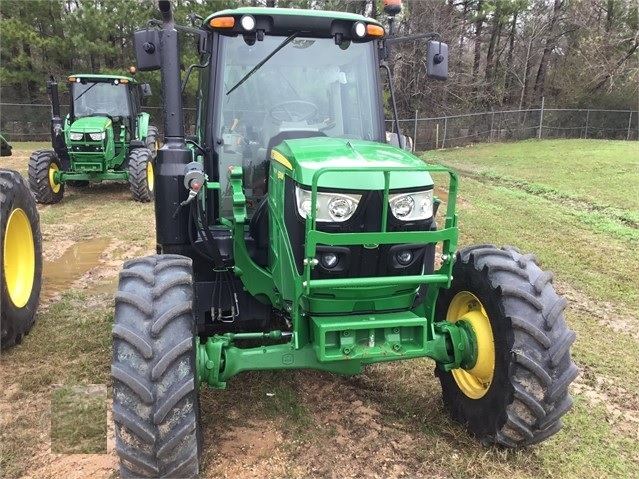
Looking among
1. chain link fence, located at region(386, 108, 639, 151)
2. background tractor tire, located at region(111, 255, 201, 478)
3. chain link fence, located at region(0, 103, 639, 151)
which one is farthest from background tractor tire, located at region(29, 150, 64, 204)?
chain link fence, located at region(386, 108, 639, 151)

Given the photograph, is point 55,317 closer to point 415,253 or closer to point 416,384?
point 416,384

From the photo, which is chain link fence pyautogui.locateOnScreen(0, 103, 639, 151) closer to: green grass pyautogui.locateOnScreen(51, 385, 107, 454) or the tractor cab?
the tractor cab

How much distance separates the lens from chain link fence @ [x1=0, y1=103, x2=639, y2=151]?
23.7 meters

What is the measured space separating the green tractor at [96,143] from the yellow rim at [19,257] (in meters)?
5.78

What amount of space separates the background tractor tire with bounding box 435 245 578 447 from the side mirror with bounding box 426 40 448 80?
4.99 ft

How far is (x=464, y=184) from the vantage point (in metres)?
14.3

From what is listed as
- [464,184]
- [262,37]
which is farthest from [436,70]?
[464,184]

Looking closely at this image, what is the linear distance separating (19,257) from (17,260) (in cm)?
3

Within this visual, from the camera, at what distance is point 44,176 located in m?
10.1

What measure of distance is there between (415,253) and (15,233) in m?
3.53

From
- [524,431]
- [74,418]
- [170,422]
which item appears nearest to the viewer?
[170,422]

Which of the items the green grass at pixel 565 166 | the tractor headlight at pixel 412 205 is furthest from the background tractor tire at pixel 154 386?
the green grass at pixel 565 166

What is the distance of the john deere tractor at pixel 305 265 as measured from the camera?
270cm

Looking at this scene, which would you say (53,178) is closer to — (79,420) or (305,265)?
(79,420)
